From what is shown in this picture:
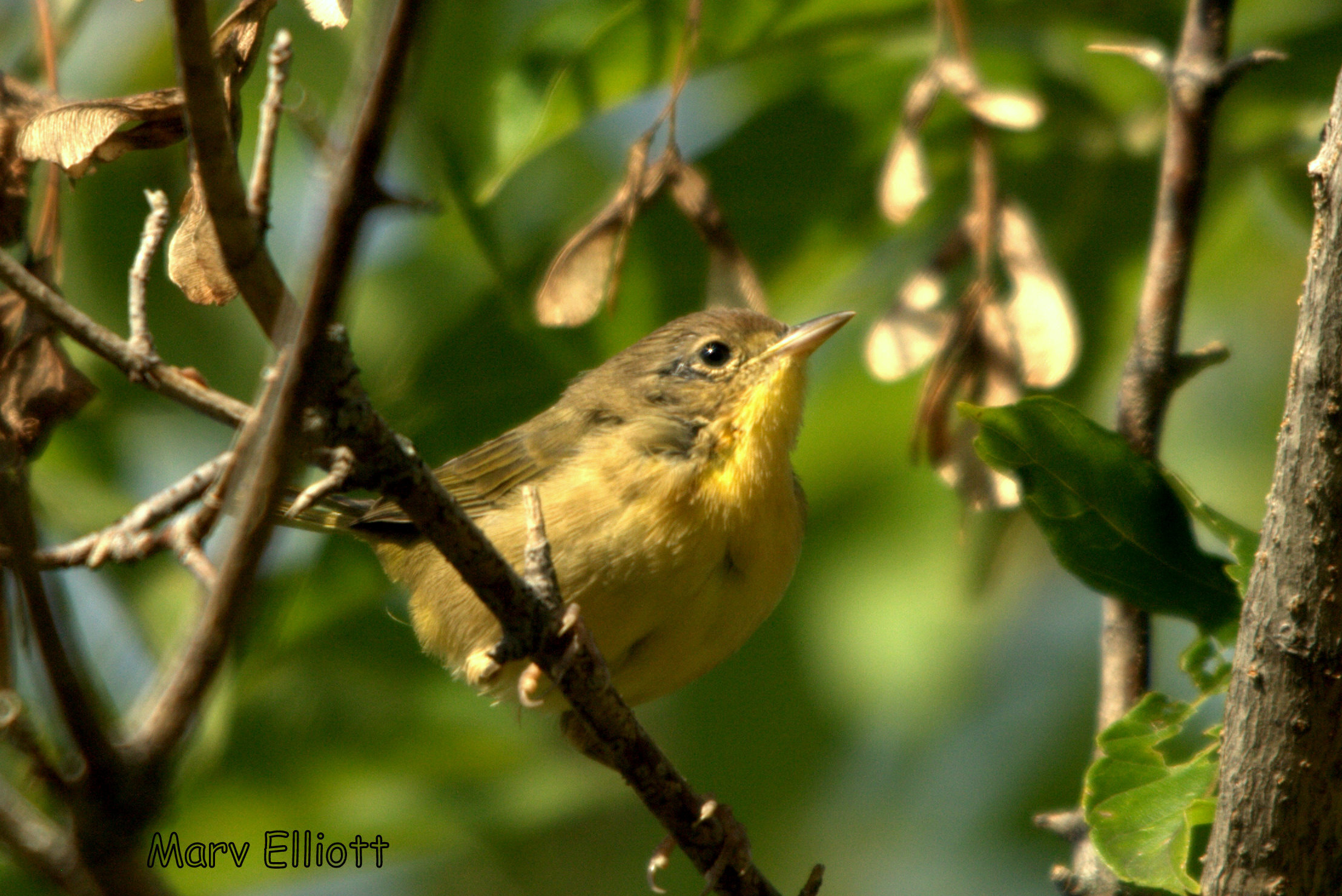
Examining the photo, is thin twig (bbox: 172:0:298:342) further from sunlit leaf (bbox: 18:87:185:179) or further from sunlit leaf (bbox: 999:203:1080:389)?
sunlit leaf (bbox: 999:203:1080:389)

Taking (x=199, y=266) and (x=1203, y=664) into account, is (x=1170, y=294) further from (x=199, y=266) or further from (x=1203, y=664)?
(x=199, y=266)

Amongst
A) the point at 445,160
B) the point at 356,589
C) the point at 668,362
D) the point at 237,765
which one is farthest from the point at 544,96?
the point at 237,765

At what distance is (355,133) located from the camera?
4.91ft

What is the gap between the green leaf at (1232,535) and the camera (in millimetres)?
2834

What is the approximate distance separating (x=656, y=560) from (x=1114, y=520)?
1.22 m

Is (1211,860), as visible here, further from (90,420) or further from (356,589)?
(90,420)

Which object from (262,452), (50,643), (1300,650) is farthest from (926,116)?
(50,643)

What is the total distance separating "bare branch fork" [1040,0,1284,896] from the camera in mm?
3455

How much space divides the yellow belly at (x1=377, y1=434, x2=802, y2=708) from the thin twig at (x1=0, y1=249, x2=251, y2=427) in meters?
1.69

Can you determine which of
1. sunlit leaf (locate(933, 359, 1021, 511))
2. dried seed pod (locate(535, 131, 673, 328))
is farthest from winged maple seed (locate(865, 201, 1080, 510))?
dried seed pod (locate(535, 131, 673, 328))

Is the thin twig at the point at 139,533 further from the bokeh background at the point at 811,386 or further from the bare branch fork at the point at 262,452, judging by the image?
the bokeh background at the point at 811,386

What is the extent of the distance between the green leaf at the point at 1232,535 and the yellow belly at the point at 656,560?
3.97 feet

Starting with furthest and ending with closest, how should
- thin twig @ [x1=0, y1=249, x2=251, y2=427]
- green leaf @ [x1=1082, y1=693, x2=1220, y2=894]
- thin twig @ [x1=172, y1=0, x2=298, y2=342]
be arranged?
green leaf @ [x1=1082, y1=693, x2=1220, y2=894] → thin twig @ [x1=0, y1=249, x2=251, y2=427] → thin twig @ [x1=172, y1=0, x2=298, y2=342]

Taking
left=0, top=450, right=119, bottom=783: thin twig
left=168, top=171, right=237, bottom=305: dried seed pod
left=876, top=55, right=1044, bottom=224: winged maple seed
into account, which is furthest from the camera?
left=876, top=55, right=1044, bottom=224: winged maple seed
